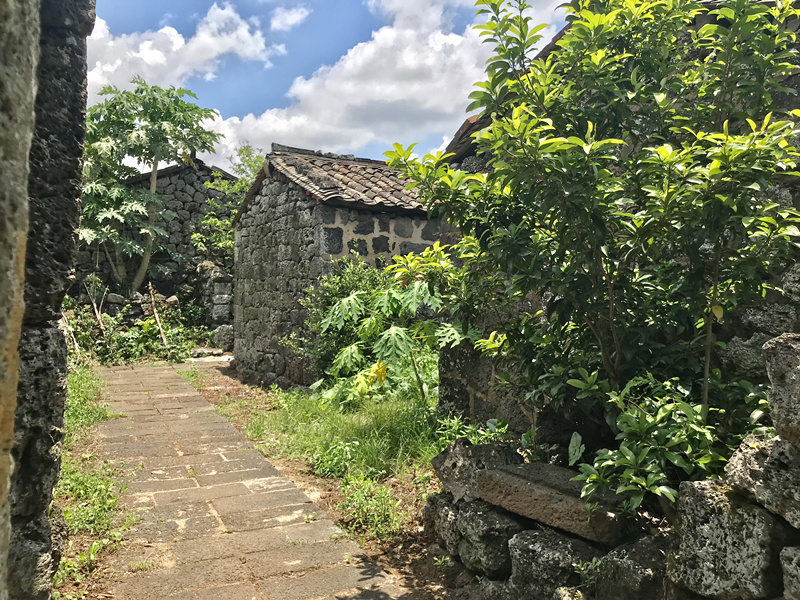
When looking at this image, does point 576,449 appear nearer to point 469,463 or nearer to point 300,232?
point 469,463

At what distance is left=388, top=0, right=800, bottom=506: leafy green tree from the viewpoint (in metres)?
2.38

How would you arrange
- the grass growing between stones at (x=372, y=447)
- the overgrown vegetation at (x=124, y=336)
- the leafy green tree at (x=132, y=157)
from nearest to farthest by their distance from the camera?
the grass growing between stones at (x=372, y=447), the overgrown vegetation at (x=124, y=336), the leafy green tree at (x=132, y=157)

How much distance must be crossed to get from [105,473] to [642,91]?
181 inches

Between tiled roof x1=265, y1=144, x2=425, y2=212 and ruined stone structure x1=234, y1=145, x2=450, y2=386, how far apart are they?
0.01 m

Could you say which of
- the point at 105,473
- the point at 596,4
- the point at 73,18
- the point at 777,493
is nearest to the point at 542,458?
the point at 777,493

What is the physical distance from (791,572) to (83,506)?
3.92 m

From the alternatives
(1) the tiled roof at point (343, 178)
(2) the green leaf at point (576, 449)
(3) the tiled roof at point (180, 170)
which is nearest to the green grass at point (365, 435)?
(2) the green leaf at point (576, 449)

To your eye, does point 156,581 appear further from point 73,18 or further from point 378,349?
point 378,349

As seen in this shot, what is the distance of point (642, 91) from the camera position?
281cm

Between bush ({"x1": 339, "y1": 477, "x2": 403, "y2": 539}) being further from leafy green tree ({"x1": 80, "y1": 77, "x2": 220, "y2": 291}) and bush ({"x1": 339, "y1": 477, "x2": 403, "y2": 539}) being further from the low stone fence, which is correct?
leafy green tree ({"x1": 80, "y1": 77, "x2": 220, "y2": 291})

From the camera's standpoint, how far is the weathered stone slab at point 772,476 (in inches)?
72.2

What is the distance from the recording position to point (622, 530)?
2613 mm

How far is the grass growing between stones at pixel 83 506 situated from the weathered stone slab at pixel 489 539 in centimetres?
187

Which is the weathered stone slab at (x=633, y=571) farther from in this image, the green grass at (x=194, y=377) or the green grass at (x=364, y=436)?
the green grass at (x=194, y=377)
